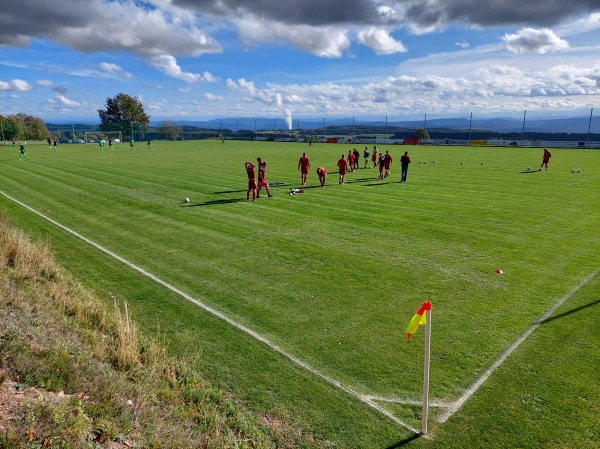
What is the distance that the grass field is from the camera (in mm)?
5469

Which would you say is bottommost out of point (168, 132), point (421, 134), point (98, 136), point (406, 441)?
point (406, 441)

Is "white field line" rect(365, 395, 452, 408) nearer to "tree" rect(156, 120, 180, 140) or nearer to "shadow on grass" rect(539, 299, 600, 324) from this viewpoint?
"shadow on grass" rect(539, 299, 600, 324)

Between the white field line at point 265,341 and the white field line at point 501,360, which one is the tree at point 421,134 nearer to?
the white field line at point 501,360

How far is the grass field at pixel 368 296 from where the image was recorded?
5.47 meters

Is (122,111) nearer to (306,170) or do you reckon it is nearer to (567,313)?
(306,170)

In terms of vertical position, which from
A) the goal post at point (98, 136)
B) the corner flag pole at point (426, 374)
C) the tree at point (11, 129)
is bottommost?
the corner flag pole at point (426, 374)

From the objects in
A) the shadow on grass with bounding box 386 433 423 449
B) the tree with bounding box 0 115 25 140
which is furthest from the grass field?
the tree with bounding box 0 115 25 140

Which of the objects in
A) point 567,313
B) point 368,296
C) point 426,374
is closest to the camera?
point 426,374

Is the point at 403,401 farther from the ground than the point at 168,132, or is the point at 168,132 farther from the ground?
the point at 168,132

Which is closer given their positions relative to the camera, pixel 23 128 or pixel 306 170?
pixel 306 170

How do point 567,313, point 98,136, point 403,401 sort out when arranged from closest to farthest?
point 403,401, point 567,313, point 98,136

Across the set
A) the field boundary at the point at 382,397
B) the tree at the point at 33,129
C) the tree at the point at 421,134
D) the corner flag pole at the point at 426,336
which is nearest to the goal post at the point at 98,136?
the tree at the point at 33,129

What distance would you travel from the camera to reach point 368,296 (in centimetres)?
879

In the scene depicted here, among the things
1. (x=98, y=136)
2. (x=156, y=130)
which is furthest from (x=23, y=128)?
(x=156, y=130)
